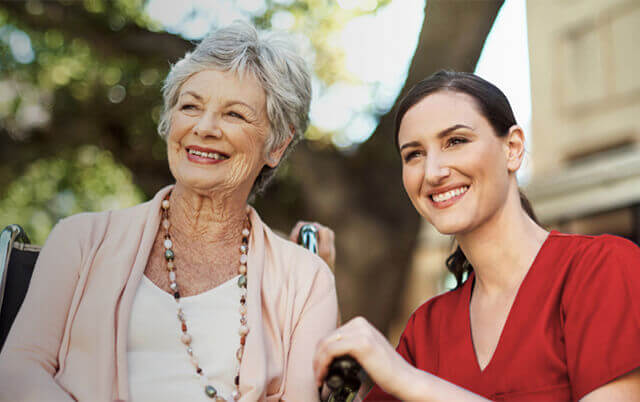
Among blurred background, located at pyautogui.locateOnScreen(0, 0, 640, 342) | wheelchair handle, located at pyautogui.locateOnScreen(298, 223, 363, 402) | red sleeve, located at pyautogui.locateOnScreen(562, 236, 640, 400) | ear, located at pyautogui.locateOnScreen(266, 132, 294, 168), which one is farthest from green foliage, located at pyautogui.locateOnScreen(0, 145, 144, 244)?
red sleeve, located at pyautogui.locateOnScreen(562, 236, 640, 400)

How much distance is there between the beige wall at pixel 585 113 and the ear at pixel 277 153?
25.7ft

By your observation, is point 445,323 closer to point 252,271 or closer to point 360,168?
point 252,271

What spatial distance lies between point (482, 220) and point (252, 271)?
3.05 feet

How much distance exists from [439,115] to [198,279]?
114cm

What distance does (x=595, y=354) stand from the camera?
1.79m

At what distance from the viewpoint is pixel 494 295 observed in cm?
227

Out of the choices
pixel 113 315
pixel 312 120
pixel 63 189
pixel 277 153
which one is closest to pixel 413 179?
pixel 277 153

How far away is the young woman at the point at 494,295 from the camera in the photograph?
174 cm

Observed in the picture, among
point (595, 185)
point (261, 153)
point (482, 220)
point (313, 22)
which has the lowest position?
point (595, 185)

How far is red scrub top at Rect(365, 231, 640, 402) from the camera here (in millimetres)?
1784

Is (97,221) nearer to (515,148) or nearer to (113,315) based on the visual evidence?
(113,315)

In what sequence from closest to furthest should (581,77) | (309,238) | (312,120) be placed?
(309,238), (312,120), (581,77)

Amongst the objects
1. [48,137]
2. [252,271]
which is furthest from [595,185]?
[252,271]

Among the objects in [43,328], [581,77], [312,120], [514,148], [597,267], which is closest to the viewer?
[597,267]
